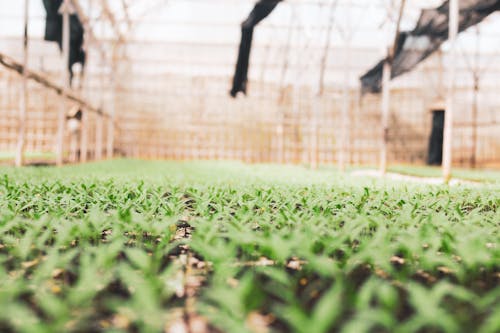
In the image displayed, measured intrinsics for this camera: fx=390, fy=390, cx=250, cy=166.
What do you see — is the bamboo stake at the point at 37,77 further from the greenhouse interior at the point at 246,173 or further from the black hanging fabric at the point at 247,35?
the black hanging fabric at the point at 247,35

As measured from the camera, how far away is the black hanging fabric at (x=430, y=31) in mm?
7951

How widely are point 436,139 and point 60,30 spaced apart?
13.0 meters

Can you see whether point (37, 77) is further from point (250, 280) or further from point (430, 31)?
point (430, 31)

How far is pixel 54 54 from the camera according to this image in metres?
16.5

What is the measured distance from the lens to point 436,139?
1479cm

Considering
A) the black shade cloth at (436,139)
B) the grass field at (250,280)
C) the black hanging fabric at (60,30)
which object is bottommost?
the grass field at (250,280)

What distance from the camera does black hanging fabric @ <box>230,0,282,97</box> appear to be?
27.2 ft

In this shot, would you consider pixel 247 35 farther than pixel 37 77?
Yes

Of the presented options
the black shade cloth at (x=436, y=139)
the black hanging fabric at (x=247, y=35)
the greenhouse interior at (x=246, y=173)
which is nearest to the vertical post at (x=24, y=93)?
the greenhouse interior at (x=246, y=173)

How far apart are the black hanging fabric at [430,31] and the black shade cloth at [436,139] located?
4.24 metres

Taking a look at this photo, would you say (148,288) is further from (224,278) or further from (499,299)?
(499,299)

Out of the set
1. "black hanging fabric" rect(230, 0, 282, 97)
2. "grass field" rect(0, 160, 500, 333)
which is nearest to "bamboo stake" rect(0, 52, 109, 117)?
"black hanging fabric" rect(230, 0, 282, 97)

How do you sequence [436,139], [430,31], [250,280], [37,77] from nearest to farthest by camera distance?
[250,280]
[37,77]
[430,31]
[436,139]

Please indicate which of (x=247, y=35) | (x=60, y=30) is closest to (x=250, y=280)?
(x=247, y=35)
